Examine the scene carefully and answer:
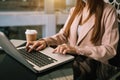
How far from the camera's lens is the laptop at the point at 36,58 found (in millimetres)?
1061

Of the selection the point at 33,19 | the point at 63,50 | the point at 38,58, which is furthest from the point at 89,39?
the point at 33,19

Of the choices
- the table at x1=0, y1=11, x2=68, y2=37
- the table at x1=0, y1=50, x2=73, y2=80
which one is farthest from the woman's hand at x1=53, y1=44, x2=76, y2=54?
the table at x1=0, y1=11, x2=68, y2=37

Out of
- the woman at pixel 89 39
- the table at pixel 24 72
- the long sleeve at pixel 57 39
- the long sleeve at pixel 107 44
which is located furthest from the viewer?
the long sleeve at pixel 57 39

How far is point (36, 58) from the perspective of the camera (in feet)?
4.00

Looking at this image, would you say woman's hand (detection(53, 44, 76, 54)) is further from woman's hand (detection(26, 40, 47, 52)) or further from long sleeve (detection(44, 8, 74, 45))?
long sleeve (detection(44, 8, 74, 45))

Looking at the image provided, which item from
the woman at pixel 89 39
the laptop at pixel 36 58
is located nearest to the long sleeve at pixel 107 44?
the woman at pixel 89 39

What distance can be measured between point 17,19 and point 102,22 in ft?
4.33

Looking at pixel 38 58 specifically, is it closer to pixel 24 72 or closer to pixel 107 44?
pixel 24 72

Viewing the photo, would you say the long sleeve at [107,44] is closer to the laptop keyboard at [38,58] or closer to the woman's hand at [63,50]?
the woman's hand at [63,50]

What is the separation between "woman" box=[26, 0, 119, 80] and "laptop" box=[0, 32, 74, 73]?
0.17 feet

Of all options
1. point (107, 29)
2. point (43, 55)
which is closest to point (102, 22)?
point (107, 29)

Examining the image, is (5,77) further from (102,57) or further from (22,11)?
(22,11)

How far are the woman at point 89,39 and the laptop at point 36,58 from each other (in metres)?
0.05

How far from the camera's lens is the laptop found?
1.06m
